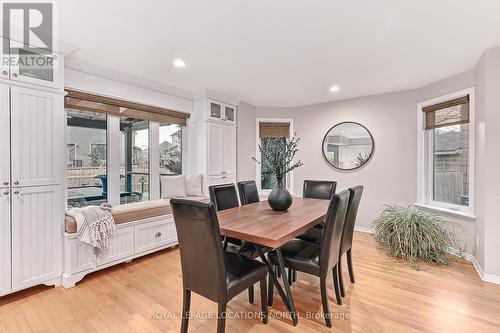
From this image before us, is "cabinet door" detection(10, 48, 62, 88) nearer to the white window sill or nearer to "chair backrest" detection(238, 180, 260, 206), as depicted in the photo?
"chair backrest" detection(238, 180, 260, 206)

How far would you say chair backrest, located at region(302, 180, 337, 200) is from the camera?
335cm

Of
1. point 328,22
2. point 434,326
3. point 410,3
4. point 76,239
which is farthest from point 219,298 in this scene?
point 410,3

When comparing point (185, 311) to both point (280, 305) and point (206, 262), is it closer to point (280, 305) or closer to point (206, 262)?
point (206, 262)

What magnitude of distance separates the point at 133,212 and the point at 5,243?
1.14 m

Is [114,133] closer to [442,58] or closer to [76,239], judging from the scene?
[76,239]

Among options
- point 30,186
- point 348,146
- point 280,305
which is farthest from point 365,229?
point 30,186

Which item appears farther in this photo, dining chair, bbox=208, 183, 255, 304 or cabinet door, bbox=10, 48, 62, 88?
dining chair, bbox=208, 183, 255, 304

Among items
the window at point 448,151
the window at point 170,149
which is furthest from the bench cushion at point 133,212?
the window at point 448,151

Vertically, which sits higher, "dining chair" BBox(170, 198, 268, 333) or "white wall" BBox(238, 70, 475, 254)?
"white wall" BBox(238, 70, 475, 254)

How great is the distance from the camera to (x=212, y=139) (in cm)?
417

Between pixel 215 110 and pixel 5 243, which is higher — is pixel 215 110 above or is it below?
above

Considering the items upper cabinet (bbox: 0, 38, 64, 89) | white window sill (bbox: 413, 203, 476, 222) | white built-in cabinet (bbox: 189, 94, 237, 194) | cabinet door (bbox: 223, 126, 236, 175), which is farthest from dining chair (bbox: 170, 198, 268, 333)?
white window sill (bbox: 413, 203, 476, 222)

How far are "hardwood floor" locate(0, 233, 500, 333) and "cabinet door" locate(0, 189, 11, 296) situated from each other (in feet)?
0.61

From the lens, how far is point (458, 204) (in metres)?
3.37
